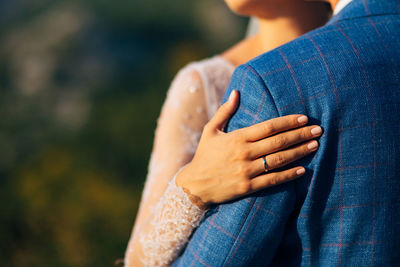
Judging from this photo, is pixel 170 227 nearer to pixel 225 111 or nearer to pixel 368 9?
pixel 225 111

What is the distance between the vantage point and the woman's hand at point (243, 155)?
38.2 inches

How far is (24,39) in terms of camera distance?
5.33 metres

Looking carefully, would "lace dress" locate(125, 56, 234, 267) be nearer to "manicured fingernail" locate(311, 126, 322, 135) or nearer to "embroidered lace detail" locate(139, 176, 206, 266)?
"embroidered lace detail" locate(139, 176, 206, 266)

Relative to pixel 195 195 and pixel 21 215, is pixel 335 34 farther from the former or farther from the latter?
pixel 21 215

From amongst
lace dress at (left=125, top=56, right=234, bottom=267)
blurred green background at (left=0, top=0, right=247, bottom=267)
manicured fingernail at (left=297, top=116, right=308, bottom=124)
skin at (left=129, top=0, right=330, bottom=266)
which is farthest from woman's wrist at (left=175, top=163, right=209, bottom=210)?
blurred green background at (left=0, top=0, right=247, bottom=267)

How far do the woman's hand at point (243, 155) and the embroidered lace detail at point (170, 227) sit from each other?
5 centimetres

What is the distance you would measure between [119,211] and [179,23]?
2.84 m

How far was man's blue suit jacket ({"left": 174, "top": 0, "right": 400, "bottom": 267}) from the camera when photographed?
3.08ft

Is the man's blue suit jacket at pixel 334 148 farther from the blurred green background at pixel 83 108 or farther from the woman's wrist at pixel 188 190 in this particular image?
the blurred green background at pixel 83 108

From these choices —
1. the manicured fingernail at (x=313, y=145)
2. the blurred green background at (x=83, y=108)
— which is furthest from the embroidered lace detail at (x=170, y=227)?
the blurred green background at (x=83, y=108)

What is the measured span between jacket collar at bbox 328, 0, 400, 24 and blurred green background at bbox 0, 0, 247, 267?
3.53 metres

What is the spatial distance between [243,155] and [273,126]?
0.12 m

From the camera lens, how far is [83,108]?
506 centimetres

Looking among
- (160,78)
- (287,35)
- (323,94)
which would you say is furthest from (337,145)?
(160,78)
